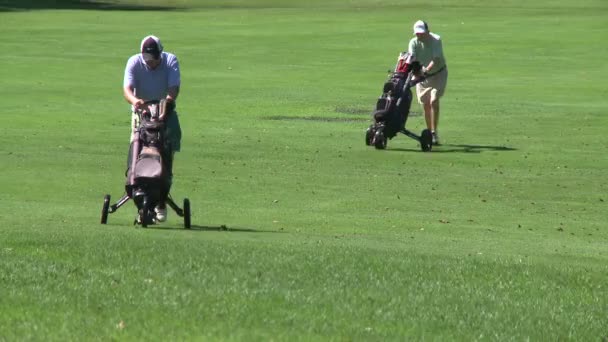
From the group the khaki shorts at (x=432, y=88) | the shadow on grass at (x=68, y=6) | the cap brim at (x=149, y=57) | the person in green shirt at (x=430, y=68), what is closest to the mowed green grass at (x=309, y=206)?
the person in green shirt at (x=430, y=68)

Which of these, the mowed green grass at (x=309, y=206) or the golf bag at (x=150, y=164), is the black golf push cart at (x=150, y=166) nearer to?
the golf bag at (x=150, y=164)

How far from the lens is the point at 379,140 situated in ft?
76.4

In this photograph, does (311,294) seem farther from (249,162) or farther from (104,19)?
(104,19)

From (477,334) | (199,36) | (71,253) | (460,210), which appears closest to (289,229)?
(460,210)

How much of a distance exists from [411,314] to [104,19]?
52075 millimetres

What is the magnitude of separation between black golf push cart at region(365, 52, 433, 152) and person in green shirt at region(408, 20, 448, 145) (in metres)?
0.23

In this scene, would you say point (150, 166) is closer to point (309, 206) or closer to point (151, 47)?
point (151, 47)

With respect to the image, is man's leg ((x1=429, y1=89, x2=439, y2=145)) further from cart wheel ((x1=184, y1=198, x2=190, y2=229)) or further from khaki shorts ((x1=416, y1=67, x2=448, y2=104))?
cart wheel ((x1=184, y1=198, x2=190, y2=229))

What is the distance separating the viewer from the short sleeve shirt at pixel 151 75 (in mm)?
15266

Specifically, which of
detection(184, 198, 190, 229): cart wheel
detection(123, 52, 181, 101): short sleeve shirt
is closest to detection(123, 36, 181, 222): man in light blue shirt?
detection(123, 52, 181, 101): short sleeve shirt

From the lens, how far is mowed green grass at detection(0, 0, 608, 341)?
941 cm

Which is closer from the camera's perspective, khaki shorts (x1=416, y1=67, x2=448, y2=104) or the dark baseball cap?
the dark baseball cap

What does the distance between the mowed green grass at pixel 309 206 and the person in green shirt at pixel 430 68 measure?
2.23 feet

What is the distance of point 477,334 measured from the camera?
909 cm
